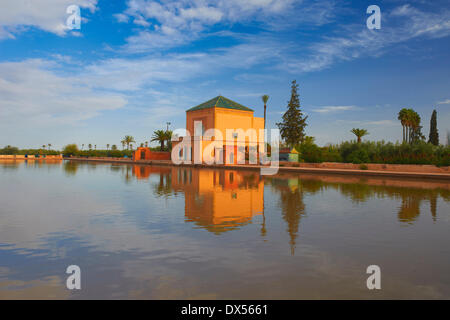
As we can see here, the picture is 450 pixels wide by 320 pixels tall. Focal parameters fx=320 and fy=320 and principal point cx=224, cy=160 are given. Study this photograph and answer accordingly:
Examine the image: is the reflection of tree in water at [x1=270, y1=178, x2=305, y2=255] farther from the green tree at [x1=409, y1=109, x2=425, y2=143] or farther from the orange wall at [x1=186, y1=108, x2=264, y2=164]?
the green tree at [x1=409, y1=109, x2=425, y2=143]

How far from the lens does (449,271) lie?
437 centimetres

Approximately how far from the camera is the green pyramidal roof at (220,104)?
160 feet

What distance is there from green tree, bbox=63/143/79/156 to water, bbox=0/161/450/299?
104700 millimetres

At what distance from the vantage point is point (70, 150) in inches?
4181

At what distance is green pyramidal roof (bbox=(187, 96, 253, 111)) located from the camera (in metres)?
48.9

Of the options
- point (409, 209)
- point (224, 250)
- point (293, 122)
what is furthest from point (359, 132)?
point (224, 250)

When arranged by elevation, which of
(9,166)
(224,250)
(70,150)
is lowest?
(224,250)

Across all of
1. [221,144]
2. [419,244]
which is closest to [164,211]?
[419,244]

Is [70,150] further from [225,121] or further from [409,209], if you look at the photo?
[409,209]

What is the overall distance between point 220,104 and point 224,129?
3.91 meters

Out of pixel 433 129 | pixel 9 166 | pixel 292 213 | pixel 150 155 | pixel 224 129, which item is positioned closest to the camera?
pixel 292 213

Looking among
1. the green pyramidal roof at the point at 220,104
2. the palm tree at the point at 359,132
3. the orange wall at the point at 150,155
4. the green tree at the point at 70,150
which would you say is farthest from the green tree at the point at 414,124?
the green tree at the point at 70,150

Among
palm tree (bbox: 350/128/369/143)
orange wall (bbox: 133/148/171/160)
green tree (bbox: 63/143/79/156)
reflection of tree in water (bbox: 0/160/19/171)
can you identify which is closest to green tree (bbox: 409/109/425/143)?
palm tree (bbox: 350/128/369/143)
